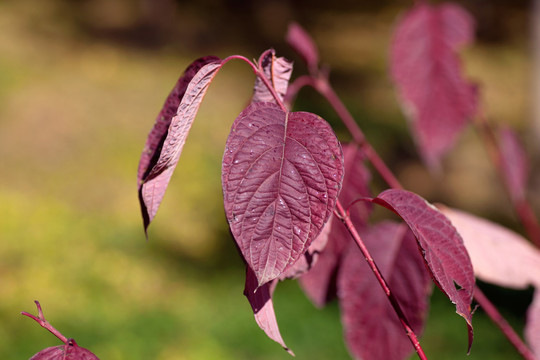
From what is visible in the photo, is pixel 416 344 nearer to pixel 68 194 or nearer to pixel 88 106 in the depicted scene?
pixel 68 194

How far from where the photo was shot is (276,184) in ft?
1.59

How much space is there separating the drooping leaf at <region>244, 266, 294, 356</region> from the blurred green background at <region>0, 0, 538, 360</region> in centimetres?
60

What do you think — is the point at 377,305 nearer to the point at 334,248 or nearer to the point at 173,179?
the point at 334,248

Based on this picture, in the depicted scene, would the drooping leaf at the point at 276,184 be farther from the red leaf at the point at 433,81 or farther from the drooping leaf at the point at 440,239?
the red leaf at the point at 433,81

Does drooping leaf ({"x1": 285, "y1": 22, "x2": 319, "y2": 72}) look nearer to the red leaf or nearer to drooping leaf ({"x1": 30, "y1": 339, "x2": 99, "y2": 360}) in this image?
the red leaf

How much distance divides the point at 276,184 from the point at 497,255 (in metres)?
0.42

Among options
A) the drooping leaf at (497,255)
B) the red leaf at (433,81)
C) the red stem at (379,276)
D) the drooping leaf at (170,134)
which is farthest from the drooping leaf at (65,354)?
the red leaf at (433,81)

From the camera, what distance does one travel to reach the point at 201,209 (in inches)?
182

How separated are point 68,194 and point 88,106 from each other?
155 cm

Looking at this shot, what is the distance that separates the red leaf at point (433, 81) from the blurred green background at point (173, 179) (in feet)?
0.33

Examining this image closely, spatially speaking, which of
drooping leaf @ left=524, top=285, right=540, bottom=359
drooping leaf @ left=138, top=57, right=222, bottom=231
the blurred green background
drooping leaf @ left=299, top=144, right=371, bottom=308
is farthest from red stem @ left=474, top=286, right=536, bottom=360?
drooping leaf @ left=138, top=57, right=222, bottom=231

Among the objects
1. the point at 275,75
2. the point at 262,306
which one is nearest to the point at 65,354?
the point at 262,306

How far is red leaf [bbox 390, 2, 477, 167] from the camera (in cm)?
89

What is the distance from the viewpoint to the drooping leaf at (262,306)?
50 centimetres
